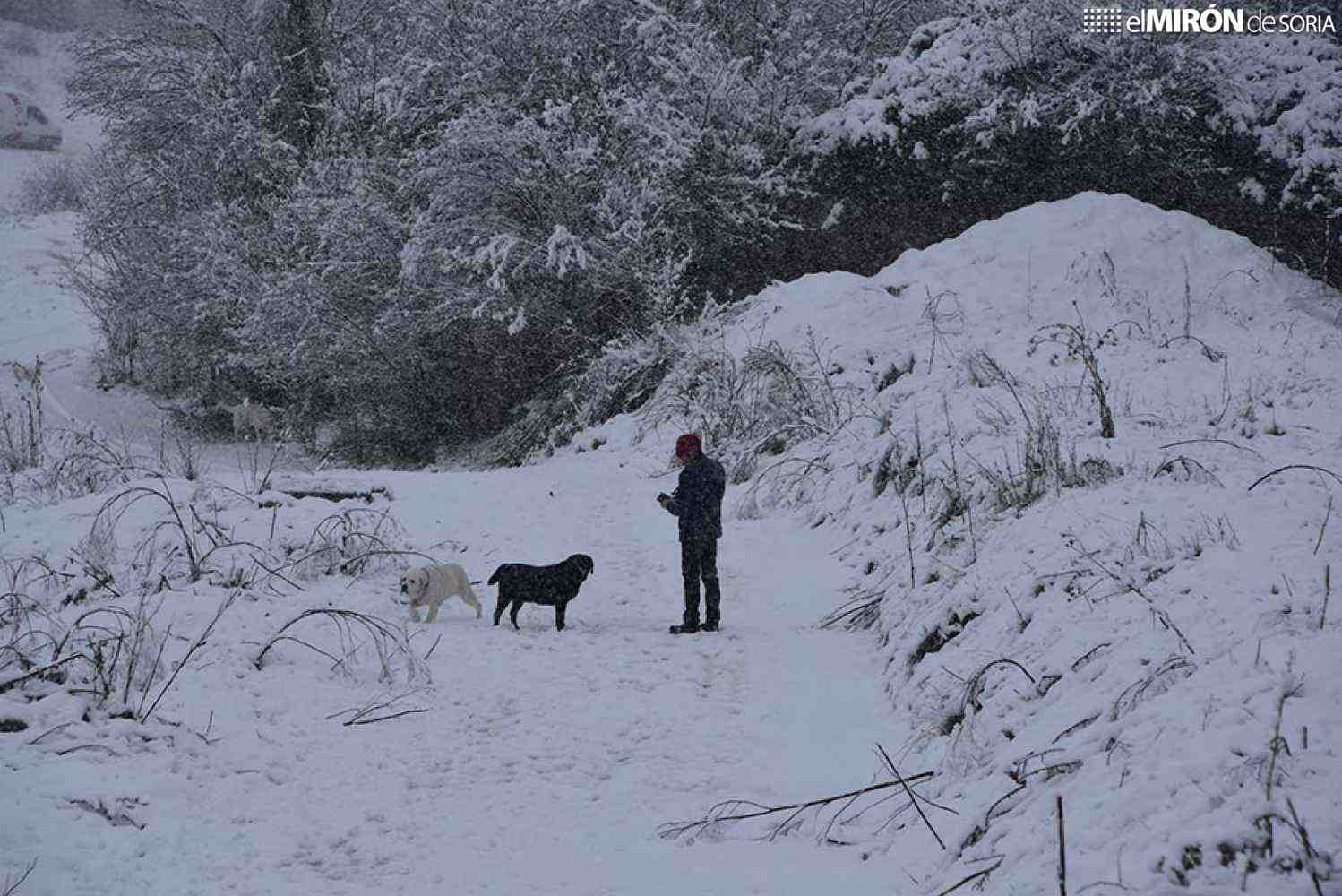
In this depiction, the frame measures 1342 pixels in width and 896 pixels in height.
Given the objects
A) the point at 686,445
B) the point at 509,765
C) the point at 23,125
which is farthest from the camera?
the point at 23,125

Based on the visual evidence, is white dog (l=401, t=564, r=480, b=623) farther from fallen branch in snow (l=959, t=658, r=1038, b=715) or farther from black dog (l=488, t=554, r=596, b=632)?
fallen branch in snow (l=959, t=658, r=1038, b=715)

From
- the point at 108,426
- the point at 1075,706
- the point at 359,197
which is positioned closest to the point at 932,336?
the point at 1075,706

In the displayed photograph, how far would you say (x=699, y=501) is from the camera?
6863mm

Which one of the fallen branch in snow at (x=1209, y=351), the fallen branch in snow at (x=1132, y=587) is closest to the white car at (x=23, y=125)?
the fallen branch in snow at (x=1209, y=351)

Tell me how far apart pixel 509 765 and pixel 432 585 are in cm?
253

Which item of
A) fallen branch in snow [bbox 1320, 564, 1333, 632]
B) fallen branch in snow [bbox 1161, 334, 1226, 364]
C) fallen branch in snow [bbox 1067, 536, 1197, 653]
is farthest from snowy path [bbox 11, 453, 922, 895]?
fallen branch in snow [bbox 1161, 334, 1226, 364]

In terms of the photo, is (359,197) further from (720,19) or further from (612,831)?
(612,831)

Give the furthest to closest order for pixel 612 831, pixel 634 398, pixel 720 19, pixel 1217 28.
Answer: pixel 720 19
pixel 634 398
pixel 1217 28
pixel 612 831

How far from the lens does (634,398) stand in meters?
14.4

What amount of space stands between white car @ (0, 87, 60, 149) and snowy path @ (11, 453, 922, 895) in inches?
1958

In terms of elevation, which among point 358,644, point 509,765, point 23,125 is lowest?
point 509,765


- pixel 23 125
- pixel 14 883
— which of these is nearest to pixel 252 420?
pixel 14 883

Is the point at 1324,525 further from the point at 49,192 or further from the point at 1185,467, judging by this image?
the point at 49,192

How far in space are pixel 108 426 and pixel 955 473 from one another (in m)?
19.5
